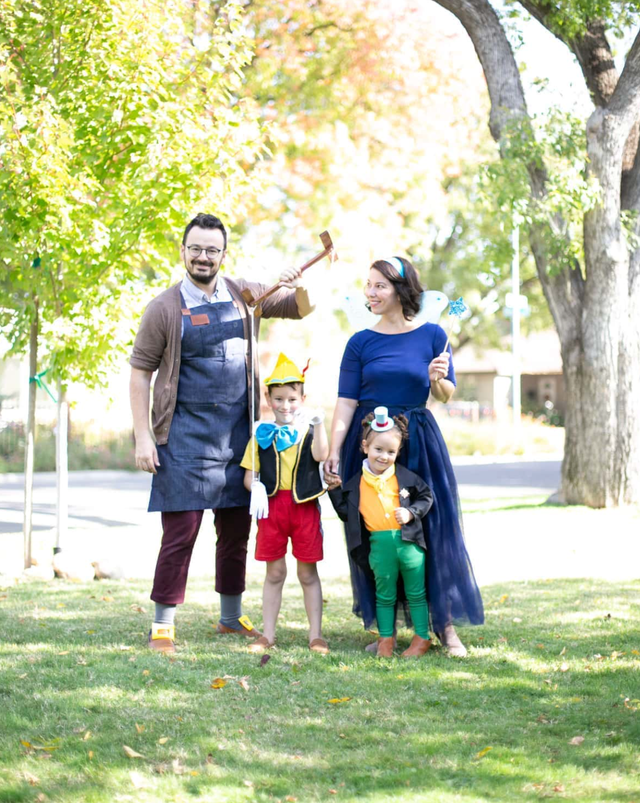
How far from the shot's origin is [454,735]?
3.77m

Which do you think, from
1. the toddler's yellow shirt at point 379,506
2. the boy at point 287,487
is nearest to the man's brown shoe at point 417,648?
the boy at point 287,487

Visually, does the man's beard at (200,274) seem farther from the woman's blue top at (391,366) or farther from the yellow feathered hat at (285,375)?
the woman's blue top at (391,366)

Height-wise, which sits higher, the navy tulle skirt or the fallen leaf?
the navy tulle skirt

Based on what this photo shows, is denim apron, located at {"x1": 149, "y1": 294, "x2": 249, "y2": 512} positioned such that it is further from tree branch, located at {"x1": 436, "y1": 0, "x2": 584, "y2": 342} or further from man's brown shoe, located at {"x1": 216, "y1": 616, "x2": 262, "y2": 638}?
tree branch, located at {"x1": 436, "y1": 0, "x2": 584, "y2": 342}

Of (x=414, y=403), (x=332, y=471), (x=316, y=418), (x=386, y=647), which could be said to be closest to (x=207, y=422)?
(x=316, y=418)

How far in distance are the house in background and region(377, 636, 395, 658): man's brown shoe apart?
43.5m

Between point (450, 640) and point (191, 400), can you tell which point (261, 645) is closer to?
point (450, 640)

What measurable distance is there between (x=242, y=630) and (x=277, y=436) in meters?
1.18

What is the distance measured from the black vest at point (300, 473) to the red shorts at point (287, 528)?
0.18ft

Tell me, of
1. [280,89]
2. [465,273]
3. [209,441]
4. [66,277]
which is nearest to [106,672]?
[209,441]

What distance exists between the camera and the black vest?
514cm

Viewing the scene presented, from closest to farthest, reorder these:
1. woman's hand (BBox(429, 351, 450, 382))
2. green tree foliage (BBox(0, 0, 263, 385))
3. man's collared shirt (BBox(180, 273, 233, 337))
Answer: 1. woman's hand (BBox(429, 351, 450, 382))
2. man's collared shirt (BBox(180, 273, 233, 337))
3. green tree foliage (BBox(0, 0, 263, 385))

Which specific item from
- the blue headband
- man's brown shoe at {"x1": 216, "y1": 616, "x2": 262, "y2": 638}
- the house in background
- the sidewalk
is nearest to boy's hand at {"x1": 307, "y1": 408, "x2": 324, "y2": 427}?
the blue headband

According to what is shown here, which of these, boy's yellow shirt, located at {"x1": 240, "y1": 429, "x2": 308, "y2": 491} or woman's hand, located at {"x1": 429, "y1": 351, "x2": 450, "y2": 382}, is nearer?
woman's hand, located at {"x1": 429, "y1": 351, "x2": 450, "y2": 382}
